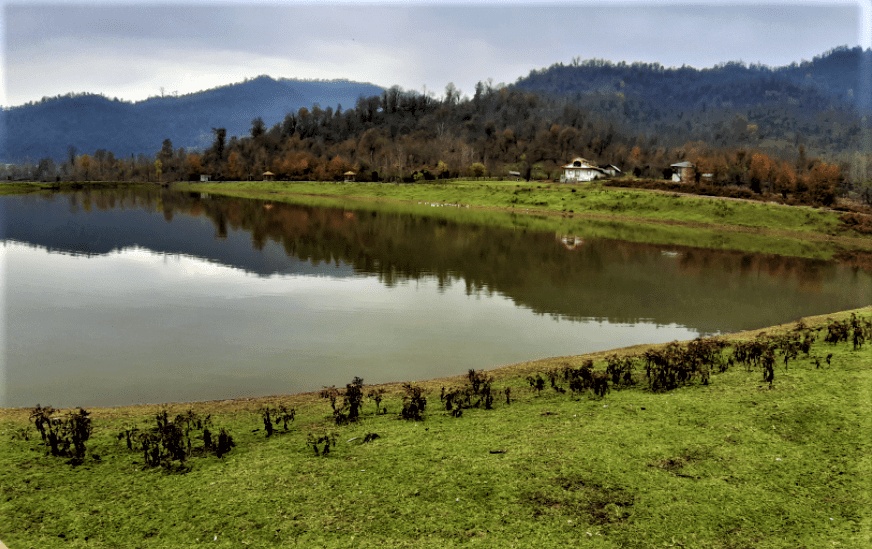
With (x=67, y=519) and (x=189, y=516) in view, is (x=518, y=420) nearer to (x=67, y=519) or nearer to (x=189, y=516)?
(x=189, y=516)

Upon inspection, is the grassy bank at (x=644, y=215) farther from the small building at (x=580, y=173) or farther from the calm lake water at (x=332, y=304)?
the small building at (x=580, y=173)

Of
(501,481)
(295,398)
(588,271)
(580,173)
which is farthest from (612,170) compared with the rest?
(501,481)

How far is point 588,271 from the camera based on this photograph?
34250 millimetres

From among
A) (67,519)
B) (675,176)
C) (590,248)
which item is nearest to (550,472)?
(67,519)

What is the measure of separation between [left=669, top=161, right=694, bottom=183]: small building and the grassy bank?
1610 inches

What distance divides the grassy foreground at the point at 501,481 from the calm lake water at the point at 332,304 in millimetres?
4704

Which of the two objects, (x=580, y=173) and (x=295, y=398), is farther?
(x=580, y=173)

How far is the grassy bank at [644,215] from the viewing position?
54219mm

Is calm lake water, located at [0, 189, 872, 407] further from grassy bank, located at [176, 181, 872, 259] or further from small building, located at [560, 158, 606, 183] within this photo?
small building, located at [560, 158, 606, 183]

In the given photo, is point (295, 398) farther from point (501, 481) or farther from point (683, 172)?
point (683, 172)

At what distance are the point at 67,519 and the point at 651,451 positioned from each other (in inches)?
308

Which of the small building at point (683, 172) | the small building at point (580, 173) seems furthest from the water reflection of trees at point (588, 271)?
the small building at point (683, 172)

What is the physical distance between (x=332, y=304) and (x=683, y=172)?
121m

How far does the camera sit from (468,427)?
998 centimetres
